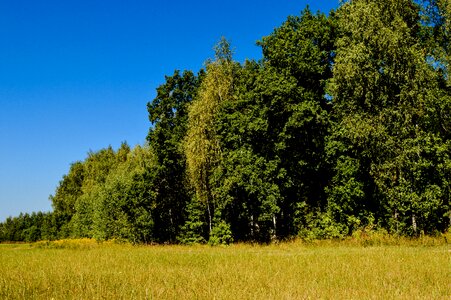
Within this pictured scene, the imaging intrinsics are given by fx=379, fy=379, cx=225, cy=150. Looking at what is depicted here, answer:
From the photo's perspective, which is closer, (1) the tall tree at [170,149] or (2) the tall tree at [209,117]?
(2) the tall tree at [209,117]

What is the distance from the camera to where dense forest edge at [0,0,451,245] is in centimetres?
2534

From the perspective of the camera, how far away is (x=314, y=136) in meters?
31.8

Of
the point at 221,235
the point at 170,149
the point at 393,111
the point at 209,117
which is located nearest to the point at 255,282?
the point at 393,111

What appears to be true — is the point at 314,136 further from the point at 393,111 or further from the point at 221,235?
the point at 221,235

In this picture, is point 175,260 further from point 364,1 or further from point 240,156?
point 364,1

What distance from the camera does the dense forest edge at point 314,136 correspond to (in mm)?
25344

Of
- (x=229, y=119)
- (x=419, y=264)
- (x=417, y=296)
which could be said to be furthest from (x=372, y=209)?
(x=417, y=296)

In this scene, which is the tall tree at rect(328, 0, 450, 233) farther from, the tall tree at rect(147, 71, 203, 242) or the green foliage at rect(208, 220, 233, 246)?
the tall tree at rect(147, 71, 203, 242)

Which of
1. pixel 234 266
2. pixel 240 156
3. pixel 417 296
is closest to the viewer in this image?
pixel 417 296

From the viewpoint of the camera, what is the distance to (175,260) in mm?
14977

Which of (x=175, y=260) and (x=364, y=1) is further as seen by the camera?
(x=364, y=1)

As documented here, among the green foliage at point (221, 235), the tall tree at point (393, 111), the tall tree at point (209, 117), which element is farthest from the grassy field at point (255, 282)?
the tall tree at point (209, 117)

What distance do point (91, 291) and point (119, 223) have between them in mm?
40950

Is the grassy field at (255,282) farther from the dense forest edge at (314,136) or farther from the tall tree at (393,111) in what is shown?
the dense forest edge at (314,136)
